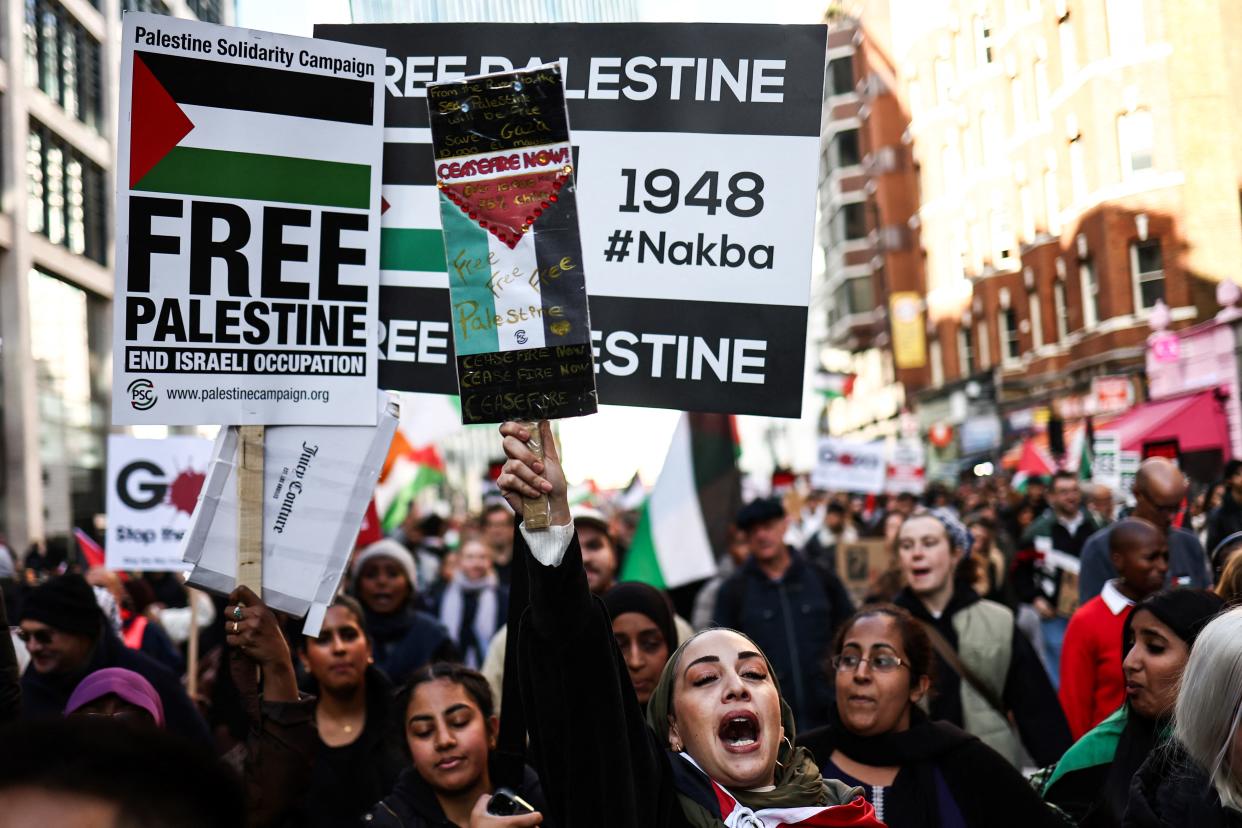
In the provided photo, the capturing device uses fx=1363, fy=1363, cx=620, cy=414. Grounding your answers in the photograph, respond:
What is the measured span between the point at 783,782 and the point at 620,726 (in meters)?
0.53

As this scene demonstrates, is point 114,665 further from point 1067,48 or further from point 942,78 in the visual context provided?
point 942,78

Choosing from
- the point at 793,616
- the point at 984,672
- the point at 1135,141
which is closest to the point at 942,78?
the point at 1135,141

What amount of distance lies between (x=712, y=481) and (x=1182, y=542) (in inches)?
126

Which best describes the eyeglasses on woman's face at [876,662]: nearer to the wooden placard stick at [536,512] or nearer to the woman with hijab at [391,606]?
the wooden placard stick at [536,512]

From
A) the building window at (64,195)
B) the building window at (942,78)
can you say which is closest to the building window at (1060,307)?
the building window at (942,78)

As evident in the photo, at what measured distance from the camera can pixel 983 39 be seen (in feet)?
129

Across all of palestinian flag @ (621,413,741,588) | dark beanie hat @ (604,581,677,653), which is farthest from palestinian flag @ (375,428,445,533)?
dark beanie hat @ (604,581,677,653)

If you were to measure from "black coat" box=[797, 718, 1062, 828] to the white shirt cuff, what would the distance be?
1.63 m

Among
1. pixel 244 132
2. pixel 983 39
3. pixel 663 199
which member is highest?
pixel 983 39

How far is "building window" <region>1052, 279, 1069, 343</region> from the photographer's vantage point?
34950 mm

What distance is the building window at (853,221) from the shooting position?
7006cm

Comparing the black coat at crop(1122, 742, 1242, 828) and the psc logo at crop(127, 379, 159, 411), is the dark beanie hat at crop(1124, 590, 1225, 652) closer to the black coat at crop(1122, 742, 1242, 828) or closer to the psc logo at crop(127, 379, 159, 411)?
the black coat at crop(1122, 742, 1242, 828)

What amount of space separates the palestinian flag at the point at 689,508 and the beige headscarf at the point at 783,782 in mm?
5448

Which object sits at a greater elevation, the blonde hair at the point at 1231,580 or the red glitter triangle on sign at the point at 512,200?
the red glitter triangle on sign at the point at 512,200
